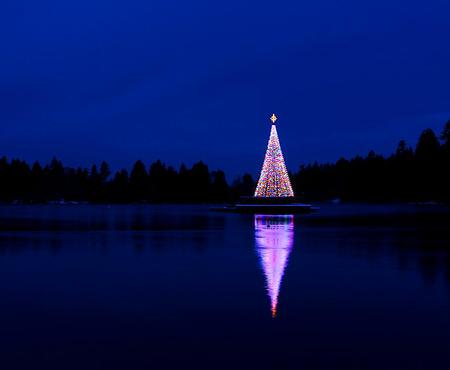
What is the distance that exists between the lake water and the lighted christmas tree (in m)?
31.7

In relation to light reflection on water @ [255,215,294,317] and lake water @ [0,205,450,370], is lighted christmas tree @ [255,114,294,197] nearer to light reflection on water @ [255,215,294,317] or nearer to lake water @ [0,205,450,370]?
light reflection on water @ [255,215,294,317]

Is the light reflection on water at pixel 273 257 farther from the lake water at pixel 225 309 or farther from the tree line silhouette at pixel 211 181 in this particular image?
the tree line silhouette at pixel 211 181

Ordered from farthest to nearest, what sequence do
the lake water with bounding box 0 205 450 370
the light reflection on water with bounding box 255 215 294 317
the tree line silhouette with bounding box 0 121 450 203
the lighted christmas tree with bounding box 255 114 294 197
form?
1. the tree line silhouette with bounding box 0 121 450 203
2. the lighted christmas tree with bounding box 255 114 294 197
3. the light reflection on water with bounding box 255 215 294 317
4. the lake water with bounding box 0 205 450 370

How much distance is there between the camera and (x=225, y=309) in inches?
340

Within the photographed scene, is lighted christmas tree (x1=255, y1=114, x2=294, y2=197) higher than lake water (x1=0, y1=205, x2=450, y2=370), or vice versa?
lighted christmas tree (x1=255, y1=114, x2=294, y2=197)

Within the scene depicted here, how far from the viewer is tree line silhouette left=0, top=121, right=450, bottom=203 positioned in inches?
3649

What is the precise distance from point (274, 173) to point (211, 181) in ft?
229

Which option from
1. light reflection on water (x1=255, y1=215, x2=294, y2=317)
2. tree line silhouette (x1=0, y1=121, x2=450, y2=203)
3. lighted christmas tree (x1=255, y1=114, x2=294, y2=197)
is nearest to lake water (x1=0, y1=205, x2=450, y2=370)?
light reflection on water (x1=255, y1=215, x2=294, y2=317)

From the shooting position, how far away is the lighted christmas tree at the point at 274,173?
48094mm

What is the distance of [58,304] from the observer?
9078mm

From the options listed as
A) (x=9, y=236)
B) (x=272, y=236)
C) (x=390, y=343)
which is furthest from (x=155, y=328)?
(x=9, y=236)

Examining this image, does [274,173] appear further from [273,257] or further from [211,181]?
[211,181]

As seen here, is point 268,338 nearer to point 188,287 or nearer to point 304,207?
point 188,287

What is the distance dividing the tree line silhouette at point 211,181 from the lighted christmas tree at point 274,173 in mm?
45707
